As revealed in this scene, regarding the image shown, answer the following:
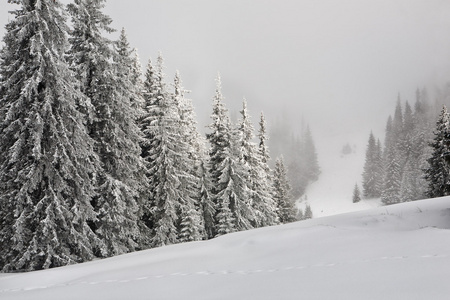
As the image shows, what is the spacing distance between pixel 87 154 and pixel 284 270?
1230 centimetres

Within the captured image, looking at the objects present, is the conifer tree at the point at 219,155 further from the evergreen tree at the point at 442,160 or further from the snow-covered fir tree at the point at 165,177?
the evergreen tree at the point at 442,160

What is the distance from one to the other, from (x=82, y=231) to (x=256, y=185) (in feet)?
60.1

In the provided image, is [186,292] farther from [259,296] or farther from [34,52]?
[34,52]

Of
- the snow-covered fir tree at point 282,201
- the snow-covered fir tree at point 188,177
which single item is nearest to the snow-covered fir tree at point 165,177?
the snow-covered fir tree at point 188,177

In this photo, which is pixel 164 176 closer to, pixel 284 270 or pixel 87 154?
pixel 87 154

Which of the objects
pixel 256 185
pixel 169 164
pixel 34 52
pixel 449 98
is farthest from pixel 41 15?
pixel 449 98

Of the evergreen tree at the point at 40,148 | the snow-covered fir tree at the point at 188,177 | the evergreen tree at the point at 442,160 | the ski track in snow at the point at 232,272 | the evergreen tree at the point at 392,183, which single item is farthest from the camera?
A: the evergreen tree at the point at 392,183

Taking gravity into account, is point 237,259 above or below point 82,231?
below

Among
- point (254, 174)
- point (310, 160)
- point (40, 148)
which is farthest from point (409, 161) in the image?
point (40, 148)

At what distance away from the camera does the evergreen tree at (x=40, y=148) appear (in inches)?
503

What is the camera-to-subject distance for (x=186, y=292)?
5082 mm

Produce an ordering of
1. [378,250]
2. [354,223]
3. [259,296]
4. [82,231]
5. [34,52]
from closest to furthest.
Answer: [259,296] < [378,250] < [354,223] < [34,52] < [82,231]

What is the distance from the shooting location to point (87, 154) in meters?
14.8

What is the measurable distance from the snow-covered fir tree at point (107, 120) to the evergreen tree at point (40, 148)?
2.18 m
